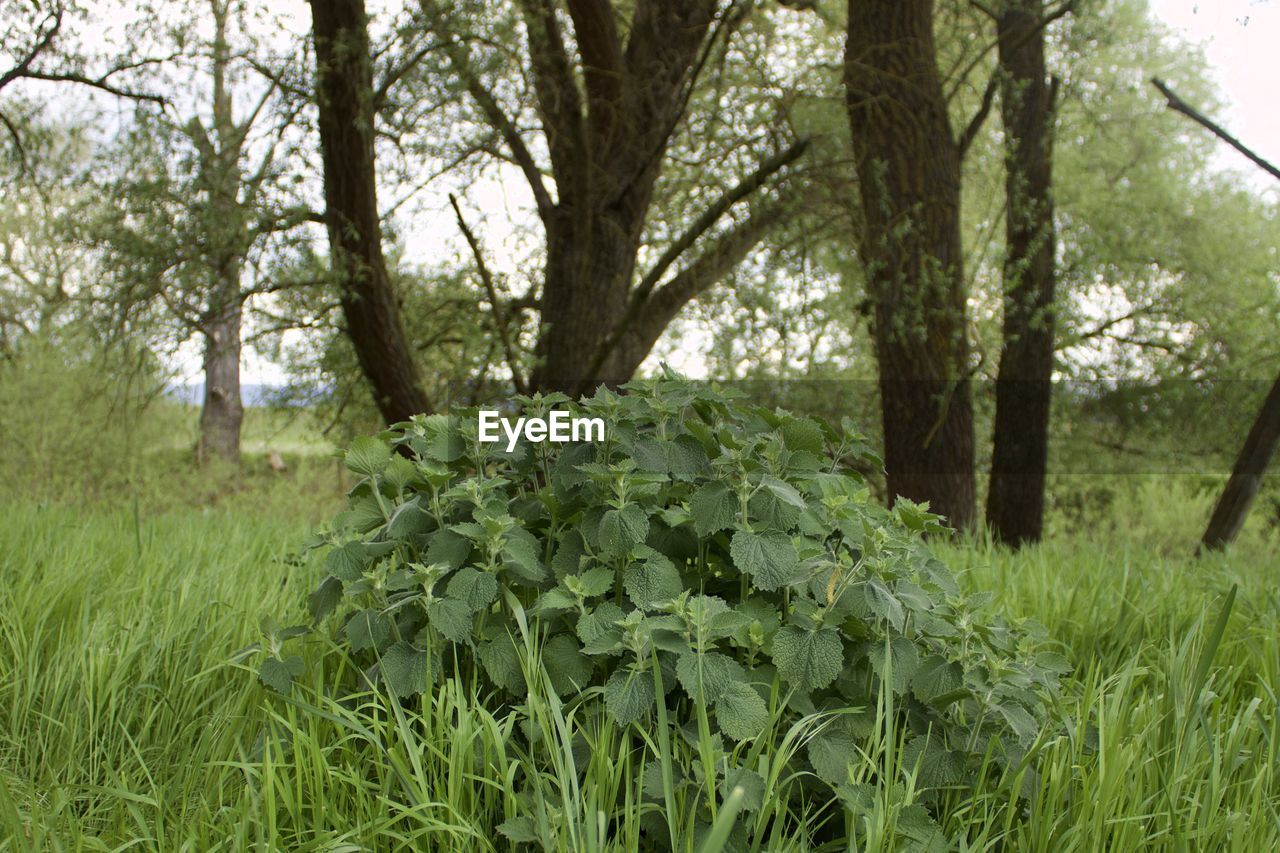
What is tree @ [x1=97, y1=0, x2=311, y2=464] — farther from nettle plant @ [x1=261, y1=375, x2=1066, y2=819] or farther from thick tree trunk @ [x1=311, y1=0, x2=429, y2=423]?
nettle plant @ [x1=261, y1=375, x2=1066, y2=819]

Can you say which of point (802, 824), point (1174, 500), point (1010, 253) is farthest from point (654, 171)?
A: point (1174, 500)

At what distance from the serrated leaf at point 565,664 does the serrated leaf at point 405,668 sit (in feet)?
0.74

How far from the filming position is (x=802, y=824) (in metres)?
1.66

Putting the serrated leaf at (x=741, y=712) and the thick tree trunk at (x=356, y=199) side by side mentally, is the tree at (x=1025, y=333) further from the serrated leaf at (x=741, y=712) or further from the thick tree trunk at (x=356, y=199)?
the serrated leaf at (x=741, y=712)

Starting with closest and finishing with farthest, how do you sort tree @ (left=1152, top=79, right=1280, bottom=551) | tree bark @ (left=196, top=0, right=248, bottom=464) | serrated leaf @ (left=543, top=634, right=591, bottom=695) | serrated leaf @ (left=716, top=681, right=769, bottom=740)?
1. serrated leaf @ (left=716, top=681, right=769, bottom=740)
2. serrated leaf @ (left=543, top=634, right=591, bottom=695)
3. tree @ (left=1152, top=79, right=1280, bottom=551)
4. tree bark @ (left=196, top=0, right=248, bottom=464)

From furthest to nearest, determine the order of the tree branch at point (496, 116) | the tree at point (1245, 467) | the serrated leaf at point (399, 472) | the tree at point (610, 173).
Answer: the tree at point (610, 173) → the tree branch at point (496, 116) → the tree at point (1245, 467) → the serrated leaf at point (399, 472)

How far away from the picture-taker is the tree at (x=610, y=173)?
254 inches

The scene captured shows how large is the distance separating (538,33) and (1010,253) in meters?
3.42

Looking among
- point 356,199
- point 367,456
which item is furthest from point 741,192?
point 367,456

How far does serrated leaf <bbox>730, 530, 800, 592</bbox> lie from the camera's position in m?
1.69

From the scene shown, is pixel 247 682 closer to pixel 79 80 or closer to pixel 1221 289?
pixel 79 80

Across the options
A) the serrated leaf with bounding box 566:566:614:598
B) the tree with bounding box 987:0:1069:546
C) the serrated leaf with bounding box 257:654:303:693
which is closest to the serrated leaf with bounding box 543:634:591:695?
the serrated leaf with bounding box 566:566:614:598

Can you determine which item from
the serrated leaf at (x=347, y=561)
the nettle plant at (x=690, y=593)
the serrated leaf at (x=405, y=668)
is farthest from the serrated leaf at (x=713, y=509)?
the serrated leaf at (x=347, y=561)

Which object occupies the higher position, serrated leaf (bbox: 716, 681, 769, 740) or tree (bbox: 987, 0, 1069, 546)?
tree (bbox: 987, 0, 1069, 546)
